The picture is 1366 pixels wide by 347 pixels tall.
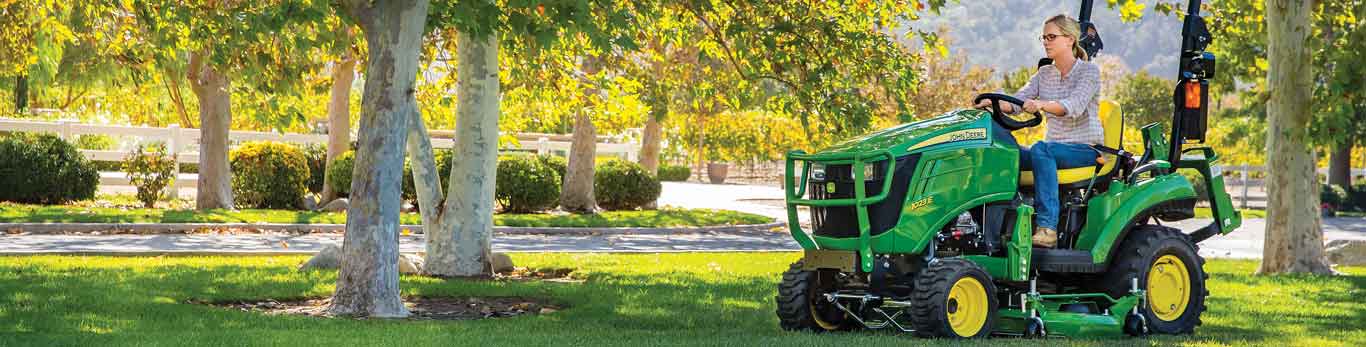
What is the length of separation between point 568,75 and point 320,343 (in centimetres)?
1097

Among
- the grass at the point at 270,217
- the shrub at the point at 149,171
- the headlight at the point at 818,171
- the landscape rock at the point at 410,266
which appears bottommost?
the landscape rock at the point at 410,266

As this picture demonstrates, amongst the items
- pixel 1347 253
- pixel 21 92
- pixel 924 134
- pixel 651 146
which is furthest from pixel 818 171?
pixel 21 92

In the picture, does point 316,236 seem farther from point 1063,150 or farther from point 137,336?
point 1063,150

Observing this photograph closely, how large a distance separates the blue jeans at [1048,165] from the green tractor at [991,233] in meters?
0.09

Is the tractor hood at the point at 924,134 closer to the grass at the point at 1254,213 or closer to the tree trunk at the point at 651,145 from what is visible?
the grass at the point at 1254,213

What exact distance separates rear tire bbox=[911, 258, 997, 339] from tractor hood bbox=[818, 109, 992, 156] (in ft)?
2.17

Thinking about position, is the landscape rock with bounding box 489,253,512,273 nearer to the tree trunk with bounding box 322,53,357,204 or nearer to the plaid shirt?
the plaid shirt

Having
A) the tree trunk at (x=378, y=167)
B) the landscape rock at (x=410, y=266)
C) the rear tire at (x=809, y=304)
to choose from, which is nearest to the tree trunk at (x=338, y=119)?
the landscape rock at (x=410, y=266)

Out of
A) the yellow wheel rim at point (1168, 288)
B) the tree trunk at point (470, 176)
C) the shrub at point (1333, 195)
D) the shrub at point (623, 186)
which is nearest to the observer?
the yellow wheel rim at point (1168, 288)

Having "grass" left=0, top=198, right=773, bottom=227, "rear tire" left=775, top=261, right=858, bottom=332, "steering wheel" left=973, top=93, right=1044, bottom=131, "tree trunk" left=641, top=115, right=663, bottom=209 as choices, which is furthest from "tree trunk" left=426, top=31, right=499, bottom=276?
"tree trunk" left=641, top=115, right=663, bottom=209

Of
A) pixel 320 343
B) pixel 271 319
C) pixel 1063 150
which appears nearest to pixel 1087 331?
pixel 1063 150

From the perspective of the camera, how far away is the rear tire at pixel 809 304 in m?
8.95

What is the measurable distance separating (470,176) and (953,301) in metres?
6.82

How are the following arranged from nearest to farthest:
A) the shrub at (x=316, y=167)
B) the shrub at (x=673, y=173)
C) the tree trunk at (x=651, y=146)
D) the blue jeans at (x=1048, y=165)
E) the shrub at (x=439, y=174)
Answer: the blue jeans at (x=1048, y=165)
the shrub at (x=439, y=174)
the shrub at (x=316, y=167)
the tree trunk at (x=651, y=146)
the shrub at (x=673, y=173)
